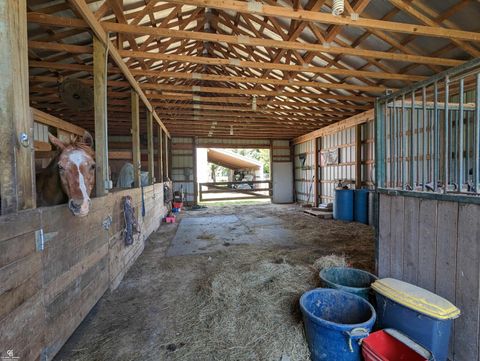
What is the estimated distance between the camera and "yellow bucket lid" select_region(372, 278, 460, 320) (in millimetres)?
1355

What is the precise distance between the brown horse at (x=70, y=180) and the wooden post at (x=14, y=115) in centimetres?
43

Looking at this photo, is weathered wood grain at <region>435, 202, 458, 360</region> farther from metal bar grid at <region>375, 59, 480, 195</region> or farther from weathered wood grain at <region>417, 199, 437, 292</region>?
metal bar grid at <region>375, 59, 480, 195</region>

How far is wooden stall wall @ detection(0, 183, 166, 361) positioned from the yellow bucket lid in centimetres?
229

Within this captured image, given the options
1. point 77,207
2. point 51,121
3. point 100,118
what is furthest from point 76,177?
point 51,121

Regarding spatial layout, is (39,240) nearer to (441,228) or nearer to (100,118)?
(100,118)

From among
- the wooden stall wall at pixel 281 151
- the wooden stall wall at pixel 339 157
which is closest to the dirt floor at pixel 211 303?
the wooden stall wall at pixel 339 157

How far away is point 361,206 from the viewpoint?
248 inches

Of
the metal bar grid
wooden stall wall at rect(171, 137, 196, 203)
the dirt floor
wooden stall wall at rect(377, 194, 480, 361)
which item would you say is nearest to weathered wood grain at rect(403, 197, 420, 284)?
wooden stall wall at rect(377, 194, 480, 361)

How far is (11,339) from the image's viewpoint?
1.17 meters

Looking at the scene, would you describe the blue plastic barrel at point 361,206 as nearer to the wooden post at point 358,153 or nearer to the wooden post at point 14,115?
the wooden post at point 358,153

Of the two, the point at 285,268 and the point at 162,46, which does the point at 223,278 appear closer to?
the point at 285,268

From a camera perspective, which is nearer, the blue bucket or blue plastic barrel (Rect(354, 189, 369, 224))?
the blue bucket

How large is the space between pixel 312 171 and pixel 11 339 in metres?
10.1

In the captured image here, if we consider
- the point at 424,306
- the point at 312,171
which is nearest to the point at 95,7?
the point at 424,306
